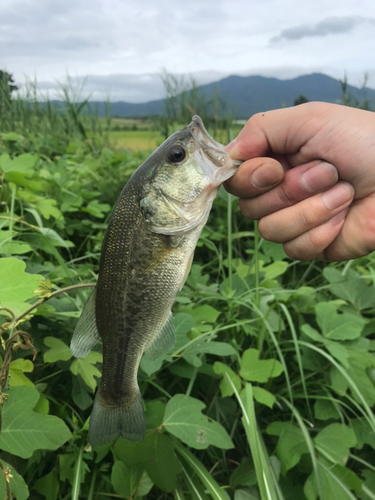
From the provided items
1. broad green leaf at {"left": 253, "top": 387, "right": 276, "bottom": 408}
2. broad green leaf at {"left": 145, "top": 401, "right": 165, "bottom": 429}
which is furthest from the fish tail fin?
broad green leaf at {"left": 253, "top": 387, "right": 276, "bottom": 408}

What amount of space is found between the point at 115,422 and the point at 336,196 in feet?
3.79

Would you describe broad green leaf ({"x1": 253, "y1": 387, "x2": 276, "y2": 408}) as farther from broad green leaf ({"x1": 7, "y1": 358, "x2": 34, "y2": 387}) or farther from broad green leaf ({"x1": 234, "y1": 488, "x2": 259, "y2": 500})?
broad green leaf ({"x1": 7, "y1": 358, "x2": 34, "y2": 387})

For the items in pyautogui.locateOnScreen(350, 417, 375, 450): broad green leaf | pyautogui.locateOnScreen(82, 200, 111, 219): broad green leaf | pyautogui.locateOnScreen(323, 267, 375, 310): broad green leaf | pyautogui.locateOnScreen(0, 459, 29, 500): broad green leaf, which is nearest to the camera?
pyautogui.locateOnScreen(0, 459, 29, 500): broad green leaf

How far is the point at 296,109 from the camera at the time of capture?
143cm

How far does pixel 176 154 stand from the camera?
1210 mm

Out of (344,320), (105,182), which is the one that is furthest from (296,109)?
(105,182)

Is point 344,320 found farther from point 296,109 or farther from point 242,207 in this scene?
point 296,109

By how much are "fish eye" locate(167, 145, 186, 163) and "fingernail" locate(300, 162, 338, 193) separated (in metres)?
0.52

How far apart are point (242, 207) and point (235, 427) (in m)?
1.07

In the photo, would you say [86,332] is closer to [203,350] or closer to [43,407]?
[43,407]

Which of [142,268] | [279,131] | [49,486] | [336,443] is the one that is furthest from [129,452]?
[279,131]

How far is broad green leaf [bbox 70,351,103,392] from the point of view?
4.60 feet

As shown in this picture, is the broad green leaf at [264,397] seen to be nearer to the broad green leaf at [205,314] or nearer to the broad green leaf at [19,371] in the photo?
the broad green leaf at [205,314]

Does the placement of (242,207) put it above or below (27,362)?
above
